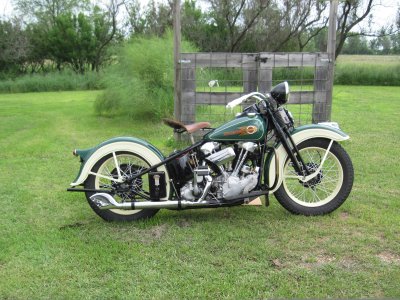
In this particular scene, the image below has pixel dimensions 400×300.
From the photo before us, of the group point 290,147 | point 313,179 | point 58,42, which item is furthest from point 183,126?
point 58,42

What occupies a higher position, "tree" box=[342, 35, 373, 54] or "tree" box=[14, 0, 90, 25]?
"tree" box=[14, 0, 90, 25]

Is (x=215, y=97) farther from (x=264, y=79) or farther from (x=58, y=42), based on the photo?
(x=58, y=42)

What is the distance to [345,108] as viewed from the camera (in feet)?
34.0

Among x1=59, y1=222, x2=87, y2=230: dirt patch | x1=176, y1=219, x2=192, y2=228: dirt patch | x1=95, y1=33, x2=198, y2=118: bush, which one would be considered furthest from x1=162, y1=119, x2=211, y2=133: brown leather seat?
x1=95, y1=33, x2=198, y2=118: bush

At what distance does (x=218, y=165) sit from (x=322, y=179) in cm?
90

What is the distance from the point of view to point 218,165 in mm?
3279

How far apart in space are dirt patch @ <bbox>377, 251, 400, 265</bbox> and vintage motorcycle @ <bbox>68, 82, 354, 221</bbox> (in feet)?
2.20

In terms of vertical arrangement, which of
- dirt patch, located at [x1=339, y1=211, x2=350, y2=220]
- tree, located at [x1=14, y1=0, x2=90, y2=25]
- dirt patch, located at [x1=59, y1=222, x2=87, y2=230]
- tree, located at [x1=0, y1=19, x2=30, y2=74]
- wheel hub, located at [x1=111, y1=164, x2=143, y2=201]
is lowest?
dirt patch, located at [x1=59, y1=222, x2=87, y2=230]

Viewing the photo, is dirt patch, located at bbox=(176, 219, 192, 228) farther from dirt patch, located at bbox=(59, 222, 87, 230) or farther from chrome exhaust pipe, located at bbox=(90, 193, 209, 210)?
dirt patch, located at bbox=(59, 222, 87, 230)

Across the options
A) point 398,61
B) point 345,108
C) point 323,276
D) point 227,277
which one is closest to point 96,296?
point 227,277

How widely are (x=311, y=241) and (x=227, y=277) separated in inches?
31.1

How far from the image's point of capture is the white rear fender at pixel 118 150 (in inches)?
130

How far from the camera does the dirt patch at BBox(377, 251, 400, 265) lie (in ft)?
9.04

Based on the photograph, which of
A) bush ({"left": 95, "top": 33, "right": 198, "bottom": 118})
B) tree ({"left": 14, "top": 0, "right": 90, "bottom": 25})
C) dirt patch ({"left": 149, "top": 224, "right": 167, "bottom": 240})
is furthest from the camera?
tree ({"left": 14, "top": 0, "right": 90, "bottom": 25})
